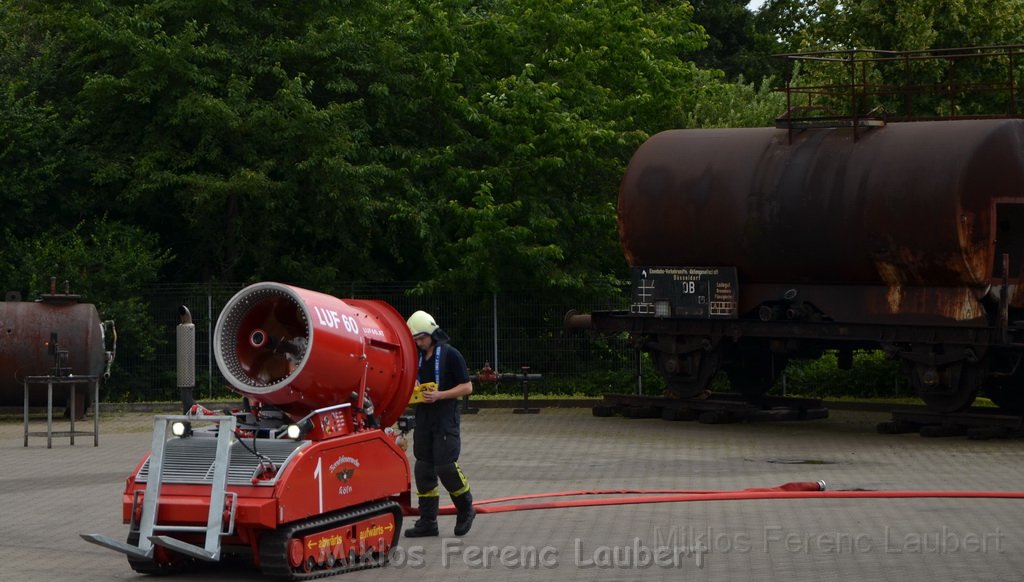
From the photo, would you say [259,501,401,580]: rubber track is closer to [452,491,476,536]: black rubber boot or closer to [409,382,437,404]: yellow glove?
[452,491,476,536]: black rubber boot

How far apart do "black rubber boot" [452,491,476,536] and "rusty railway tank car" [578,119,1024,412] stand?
35.2ft

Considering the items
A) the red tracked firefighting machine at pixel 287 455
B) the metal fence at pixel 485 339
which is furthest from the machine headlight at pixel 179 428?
the metal fence at pixel 485 339

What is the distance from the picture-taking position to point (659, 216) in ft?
83.3

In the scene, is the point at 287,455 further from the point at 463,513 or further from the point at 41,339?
the point at 41,339

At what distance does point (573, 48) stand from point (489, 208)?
5.46 meters

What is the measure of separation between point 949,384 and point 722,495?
26.3 feet

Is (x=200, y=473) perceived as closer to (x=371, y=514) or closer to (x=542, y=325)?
(x=371, y=514)

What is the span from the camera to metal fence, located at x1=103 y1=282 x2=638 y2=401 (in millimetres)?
30047

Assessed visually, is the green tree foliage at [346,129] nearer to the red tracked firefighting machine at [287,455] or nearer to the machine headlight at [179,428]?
the red tracked firefighting machine at [287,455]

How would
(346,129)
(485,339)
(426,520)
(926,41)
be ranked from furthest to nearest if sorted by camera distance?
(926,41) < (346,129) < (485,339) < (426,520)

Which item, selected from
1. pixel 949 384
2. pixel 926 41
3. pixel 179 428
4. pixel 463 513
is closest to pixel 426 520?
pixel 463 513

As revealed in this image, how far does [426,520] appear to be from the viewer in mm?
13594

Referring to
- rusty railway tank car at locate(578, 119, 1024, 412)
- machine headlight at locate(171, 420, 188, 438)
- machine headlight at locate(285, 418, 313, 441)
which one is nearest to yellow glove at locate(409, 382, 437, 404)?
machine headlight at locate(285, 418, 313, 441)

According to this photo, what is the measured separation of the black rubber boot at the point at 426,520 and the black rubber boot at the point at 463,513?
0.69ft
